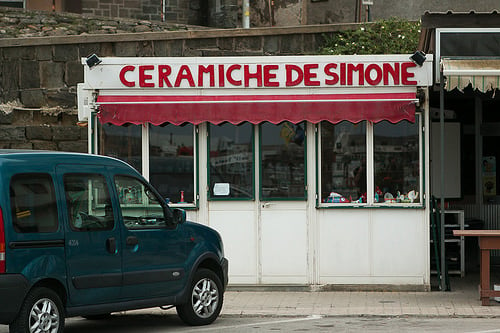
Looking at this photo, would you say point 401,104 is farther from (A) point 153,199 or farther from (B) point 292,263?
(A) point 153,199

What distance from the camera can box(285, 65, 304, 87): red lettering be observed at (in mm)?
14445

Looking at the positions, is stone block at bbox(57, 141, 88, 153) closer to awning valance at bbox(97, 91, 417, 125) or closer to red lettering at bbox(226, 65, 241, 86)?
awning valance at bbox(97, 91, 417, 125)

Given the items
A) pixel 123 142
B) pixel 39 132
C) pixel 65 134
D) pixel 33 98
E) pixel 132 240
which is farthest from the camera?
pixel 65 134

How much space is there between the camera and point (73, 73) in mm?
20062

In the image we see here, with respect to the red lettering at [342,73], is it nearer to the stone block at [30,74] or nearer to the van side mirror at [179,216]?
the van side mirror at [179,216]

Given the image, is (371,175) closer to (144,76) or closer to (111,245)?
(144,76)

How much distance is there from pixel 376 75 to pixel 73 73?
7750 mm

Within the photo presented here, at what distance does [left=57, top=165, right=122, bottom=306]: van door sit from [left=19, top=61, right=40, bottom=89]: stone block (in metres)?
9.68

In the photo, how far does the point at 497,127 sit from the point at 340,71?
4.32 meters

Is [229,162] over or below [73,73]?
below

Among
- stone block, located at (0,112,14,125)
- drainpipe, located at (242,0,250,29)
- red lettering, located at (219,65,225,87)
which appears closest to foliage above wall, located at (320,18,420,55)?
drainpipe, located at (242,0,250,29)

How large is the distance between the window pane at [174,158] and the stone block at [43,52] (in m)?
6.05

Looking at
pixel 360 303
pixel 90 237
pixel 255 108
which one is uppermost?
pixel 255 108

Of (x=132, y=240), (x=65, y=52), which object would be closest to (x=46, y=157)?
(x=132, y=240)
